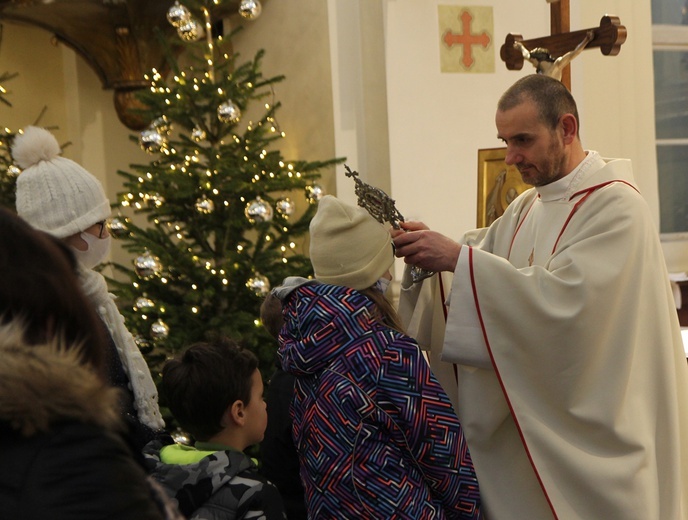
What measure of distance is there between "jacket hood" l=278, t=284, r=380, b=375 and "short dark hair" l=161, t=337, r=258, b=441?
0.44 ft

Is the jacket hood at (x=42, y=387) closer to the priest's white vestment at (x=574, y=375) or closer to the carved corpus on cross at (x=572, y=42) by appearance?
the priest's white vestment at (x=574, y=375)

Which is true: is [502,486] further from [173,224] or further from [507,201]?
[173,224]

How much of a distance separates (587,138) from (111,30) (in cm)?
329

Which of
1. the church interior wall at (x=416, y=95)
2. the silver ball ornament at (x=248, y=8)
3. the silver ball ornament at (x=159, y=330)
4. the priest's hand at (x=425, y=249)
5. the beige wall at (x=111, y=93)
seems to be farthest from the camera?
the beige wall at (x=111, y=93)

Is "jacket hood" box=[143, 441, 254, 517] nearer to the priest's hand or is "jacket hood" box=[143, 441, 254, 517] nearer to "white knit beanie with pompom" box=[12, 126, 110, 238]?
"white knit beanie with pompom" box=[12, 126, 110, 238]

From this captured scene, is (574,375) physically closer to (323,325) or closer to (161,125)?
(323,325)

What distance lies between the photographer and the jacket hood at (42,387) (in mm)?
1133

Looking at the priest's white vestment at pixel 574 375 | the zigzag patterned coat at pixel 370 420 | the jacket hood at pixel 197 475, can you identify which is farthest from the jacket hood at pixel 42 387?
the priest's white vestment at pixel 574 375

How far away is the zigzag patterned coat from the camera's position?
244 centimetres

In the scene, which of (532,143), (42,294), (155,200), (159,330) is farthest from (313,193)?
(42,294)

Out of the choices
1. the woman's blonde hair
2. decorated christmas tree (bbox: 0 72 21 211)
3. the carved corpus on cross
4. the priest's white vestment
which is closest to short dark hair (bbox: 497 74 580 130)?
the priest's white vestment

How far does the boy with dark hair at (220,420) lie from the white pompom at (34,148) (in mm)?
659

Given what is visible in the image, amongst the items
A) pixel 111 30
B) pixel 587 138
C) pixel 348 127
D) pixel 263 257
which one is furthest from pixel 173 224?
pixel 587 138

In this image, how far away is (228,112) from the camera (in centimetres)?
525
